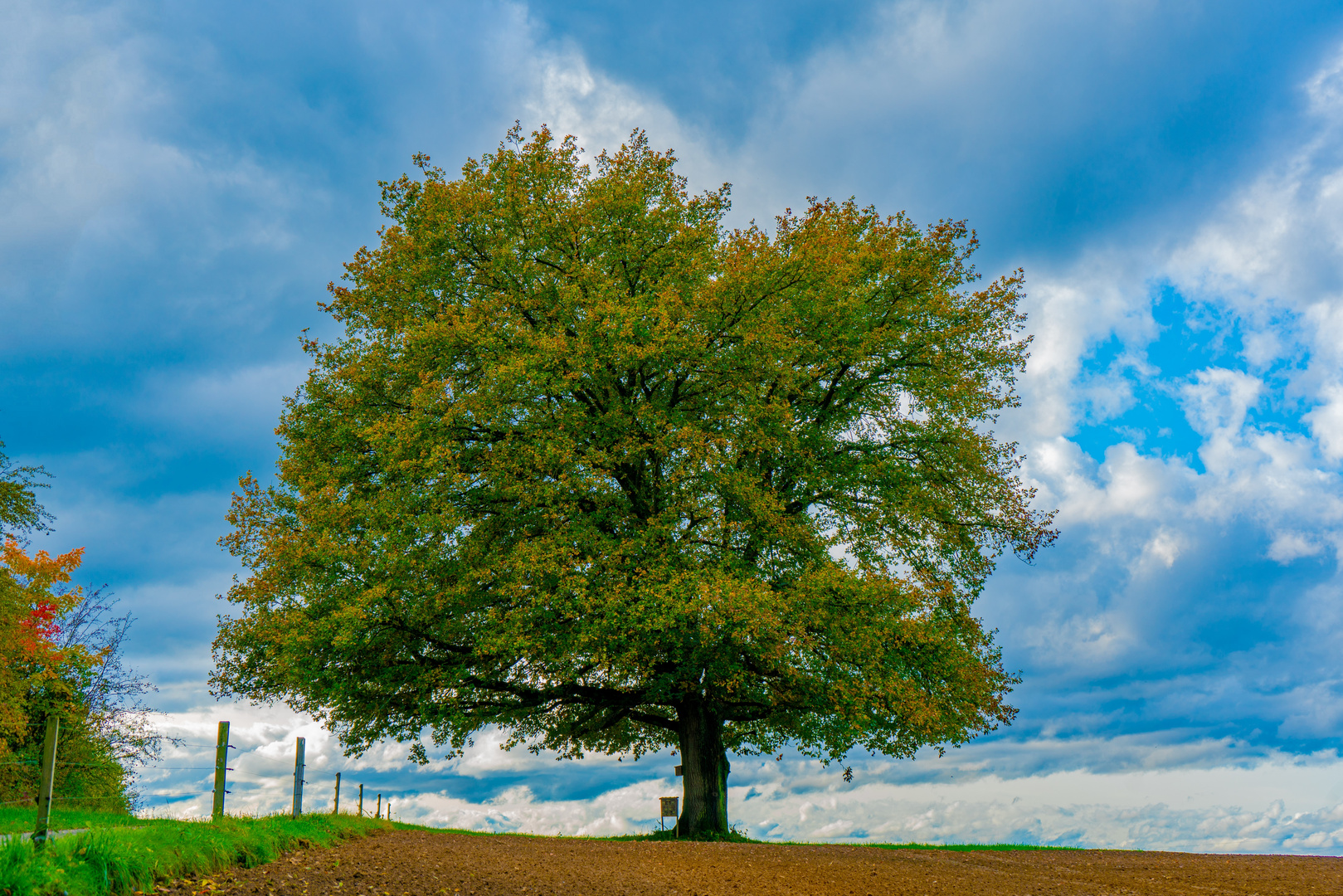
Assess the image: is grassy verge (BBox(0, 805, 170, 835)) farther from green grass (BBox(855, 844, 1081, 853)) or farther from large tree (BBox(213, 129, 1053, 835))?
green grass (BBox(855, 844, 1081, 853))

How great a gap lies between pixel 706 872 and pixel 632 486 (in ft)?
29.2

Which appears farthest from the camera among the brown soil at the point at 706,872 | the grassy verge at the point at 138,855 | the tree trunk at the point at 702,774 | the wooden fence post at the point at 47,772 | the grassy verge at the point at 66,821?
the tree trunk at the point at 702,774

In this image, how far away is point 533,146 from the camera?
22.0m

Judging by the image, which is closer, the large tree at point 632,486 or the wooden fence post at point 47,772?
the wooden fence post at point 47,772

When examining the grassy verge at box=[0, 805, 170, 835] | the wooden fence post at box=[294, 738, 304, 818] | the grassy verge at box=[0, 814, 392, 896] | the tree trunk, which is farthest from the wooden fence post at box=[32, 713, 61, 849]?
the tree trunk

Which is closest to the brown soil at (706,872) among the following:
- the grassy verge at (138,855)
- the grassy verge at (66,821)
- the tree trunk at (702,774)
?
the grassy verge at (138,855)

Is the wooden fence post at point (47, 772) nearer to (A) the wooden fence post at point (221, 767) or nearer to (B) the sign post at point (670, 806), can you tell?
(A) the wooden fence post at point (221, 767)

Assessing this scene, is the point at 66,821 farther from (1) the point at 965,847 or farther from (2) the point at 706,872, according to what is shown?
(1) the point at 965,847

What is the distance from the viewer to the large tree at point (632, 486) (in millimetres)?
17234

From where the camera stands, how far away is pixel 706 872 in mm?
13453

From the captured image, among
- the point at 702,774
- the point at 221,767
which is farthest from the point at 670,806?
the point at 221,767

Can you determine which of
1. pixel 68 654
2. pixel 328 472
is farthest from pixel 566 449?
pixel 68 654

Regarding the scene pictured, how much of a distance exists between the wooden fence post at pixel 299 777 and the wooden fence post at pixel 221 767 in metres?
2.07

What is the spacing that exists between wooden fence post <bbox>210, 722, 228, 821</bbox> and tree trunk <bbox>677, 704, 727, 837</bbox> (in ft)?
A: 34.4
